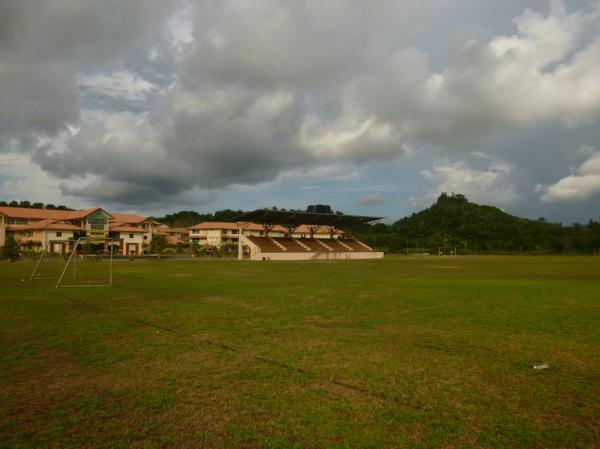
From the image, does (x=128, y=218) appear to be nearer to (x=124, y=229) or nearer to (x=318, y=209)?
(x=124, y=229)

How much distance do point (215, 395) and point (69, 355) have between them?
3.64m

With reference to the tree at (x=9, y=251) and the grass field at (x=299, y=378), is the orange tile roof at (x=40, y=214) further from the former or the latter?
the grass field at (x=299, y=378)

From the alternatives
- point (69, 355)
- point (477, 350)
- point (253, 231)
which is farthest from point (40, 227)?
point (477, 350)

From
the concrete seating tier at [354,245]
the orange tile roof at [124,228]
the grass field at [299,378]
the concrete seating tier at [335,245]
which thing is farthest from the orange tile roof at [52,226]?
the grass field at [299,378]

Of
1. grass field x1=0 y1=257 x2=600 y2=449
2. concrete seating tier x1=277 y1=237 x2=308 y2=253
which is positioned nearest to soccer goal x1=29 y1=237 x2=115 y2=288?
grass field x1=0 y1=257 x2=600 y2=449

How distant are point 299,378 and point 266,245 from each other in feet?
192

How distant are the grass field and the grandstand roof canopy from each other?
47.5 meters

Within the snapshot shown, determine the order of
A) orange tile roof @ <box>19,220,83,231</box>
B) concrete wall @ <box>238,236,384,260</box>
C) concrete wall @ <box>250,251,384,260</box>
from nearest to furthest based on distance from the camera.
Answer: concrete wall @ <box>250,251,384,260</box> → concrete wall @ <box>238,236,384,260</box> → orange tile roof @ <box>19,220,83,231</box>

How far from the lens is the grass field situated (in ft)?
14.3

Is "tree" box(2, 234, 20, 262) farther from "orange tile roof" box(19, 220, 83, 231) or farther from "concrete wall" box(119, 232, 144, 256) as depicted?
"concrete wall" box(119, 232, 144, 256)

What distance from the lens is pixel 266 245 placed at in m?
64.4

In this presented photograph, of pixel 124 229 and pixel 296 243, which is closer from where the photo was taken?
pixel 296 243

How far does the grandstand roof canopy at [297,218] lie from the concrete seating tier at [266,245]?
2.98 meters

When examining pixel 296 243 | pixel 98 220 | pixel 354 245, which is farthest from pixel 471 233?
pixel 98 220
